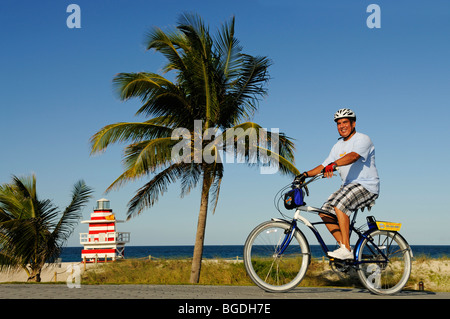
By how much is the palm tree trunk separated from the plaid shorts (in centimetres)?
1005

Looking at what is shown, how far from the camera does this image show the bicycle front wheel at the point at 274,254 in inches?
235

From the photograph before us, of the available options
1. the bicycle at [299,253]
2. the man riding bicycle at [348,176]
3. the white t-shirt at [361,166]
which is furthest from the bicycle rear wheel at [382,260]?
the white t-shirt at [361,166]

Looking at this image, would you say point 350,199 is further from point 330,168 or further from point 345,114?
point 345,114

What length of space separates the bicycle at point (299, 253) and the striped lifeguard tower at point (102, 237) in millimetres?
36988

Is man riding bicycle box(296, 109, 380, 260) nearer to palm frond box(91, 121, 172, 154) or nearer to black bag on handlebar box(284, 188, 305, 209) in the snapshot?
black bag on handlebar box(284, 188, 305, 209)

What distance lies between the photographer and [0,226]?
1630 cm

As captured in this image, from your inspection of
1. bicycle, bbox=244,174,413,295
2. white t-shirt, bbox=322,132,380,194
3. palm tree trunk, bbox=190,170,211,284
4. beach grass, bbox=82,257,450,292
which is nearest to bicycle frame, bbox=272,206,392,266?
bicycle, bbox=244,174,413,295

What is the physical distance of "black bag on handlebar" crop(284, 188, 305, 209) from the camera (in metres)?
6.09

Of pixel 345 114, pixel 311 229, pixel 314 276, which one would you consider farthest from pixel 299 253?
pixel 314 276

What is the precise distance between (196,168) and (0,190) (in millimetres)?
8020

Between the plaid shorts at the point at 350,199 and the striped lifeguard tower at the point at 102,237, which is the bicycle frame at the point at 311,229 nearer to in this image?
the plaid shorts at the point at 350,199

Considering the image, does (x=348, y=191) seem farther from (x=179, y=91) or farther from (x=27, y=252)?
(x=27, y=252)
